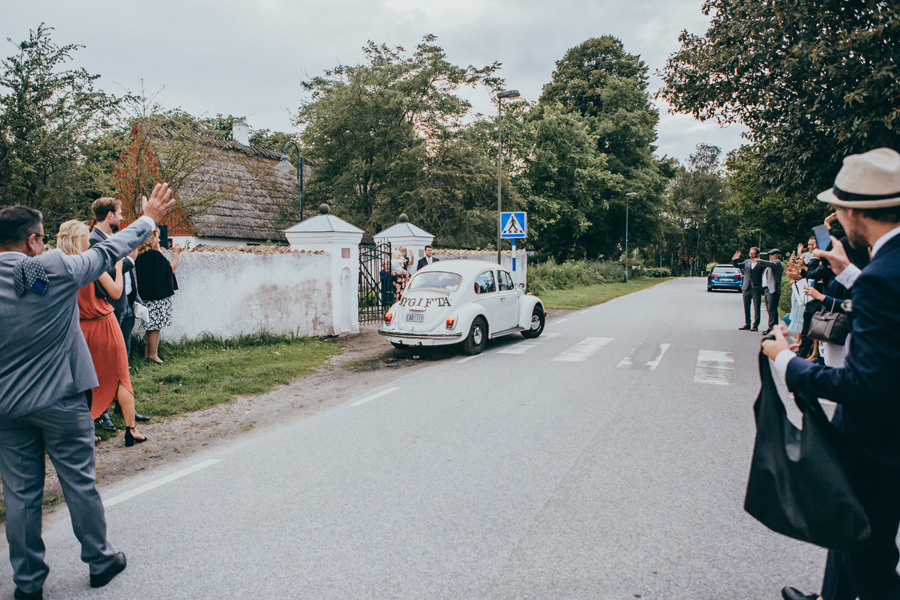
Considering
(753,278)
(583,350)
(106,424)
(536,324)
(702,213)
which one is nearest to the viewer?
(106,424)

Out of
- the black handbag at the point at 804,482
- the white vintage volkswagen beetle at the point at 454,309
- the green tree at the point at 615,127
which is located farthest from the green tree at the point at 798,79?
the green tree at the point at 615,127

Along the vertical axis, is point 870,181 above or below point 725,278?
above

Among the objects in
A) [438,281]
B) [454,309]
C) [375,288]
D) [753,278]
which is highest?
[438,281]

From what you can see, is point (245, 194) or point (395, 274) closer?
point (395, 274)

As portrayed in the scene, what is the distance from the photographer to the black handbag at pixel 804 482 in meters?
2.15

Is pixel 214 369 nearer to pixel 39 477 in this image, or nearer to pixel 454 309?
pixel 454 309

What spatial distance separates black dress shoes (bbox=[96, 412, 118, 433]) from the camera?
20.2ft

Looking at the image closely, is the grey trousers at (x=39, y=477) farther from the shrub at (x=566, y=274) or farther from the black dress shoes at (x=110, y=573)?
the shrub at (x=566, y=274)

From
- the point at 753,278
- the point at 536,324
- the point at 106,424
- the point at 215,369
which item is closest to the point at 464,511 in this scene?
the point at 106,424

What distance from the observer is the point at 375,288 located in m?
16.0

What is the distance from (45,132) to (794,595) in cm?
2492

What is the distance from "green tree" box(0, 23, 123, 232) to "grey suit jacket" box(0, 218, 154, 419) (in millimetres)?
20645

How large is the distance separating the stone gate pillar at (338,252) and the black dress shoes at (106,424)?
6.71m

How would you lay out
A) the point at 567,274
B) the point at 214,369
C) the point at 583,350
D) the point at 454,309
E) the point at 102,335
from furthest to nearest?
the point at 567,274, the point at 583,350, the point at 454,309, the point at 214,369, the point at 102,335
